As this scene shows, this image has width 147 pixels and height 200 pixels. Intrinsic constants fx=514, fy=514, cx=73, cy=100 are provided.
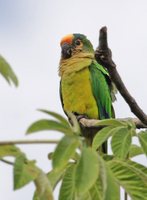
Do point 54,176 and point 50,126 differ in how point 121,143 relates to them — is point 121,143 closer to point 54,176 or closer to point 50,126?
point 54,176

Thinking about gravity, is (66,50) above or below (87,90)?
above

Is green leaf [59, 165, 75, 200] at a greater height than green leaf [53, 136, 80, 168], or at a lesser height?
lesser

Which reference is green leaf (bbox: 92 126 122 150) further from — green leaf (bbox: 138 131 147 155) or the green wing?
the green wing

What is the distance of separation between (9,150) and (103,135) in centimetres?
57

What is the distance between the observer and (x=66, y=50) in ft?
20.3

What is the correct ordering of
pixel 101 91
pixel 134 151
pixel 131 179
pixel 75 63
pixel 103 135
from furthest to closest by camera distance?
pixel 75 63
pixel 101 91
pixel 134 151
pixel 103 135
pixel 131 179

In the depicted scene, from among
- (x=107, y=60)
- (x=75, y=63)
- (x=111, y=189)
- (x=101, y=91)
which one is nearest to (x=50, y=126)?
(x=111, y=189)

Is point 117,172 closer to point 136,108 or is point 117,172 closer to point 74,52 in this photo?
point 136,108

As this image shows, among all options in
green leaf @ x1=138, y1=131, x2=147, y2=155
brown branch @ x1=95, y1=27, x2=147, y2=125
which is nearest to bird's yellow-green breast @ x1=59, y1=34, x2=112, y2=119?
brown branch @ x1=95, y1=27, x2=147, y2=125

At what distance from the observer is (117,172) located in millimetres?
1268

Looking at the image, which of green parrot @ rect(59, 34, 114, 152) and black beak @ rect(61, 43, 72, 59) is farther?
black beak @ rect(61, 43, 72, 59)

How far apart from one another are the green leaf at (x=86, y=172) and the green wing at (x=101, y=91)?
14.3 feet

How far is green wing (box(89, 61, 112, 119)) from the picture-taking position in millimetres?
5406

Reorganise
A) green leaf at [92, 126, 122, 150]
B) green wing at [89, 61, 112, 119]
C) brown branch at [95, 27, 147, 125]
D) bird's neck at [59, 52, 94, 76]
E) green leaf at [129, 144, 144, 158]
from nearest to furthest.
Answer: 1. green leaf at [92, 126, 122, 150]
2. green leaf at [129, 144, 144, 158]
3. brown branch at [95, 27, 147, 125]
4. green wing at [89, 61, 112, 119]
5. bird's neck at [59, 52, 94, 76]
